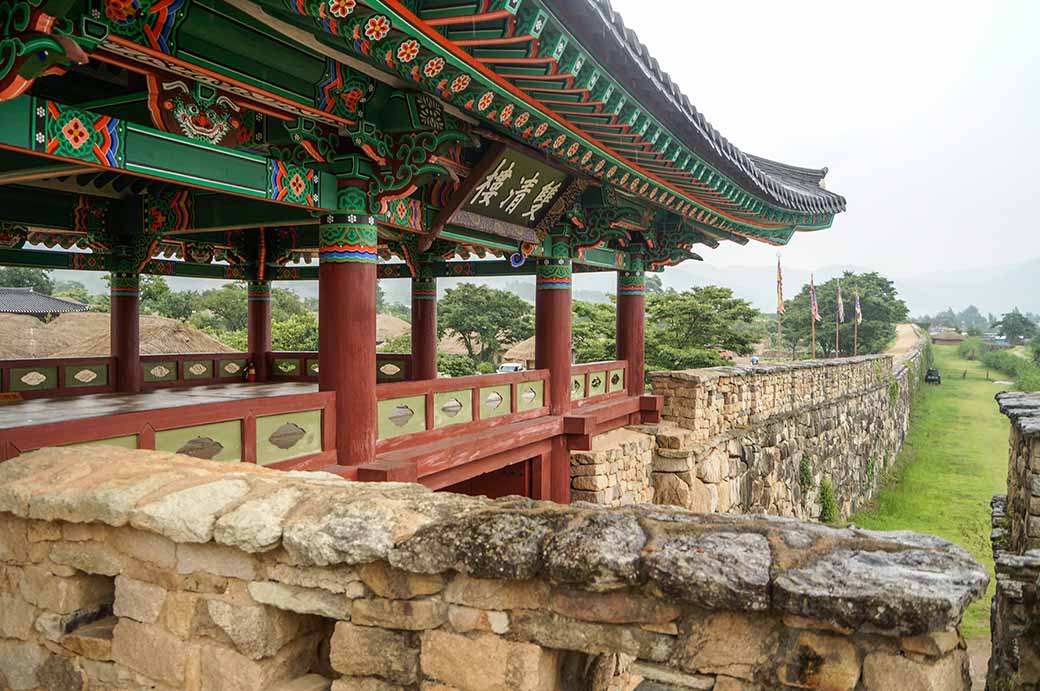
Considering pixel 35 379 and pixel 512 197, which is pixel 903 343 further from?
pixel 35 379

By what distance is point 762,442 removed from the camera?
14.8 metres

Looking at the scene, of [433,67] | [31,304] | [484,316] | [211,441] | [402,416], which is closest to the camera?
[433,67]

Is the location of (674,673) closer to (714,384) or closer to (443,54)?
(443,54)

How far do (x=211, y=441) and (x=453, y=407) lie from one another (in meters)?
3.11

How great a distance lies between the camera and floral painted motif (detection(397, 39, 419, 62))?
15.4 feet

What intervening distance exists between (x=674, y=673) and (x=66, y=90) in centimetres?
618

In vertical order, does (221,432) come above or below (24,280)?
below

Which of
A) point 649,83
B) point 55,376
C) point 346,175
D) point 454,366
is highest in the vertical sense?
point 649,83

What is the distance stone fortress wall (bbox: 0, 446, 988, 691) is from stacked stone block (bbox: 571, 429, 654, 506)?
6.75m

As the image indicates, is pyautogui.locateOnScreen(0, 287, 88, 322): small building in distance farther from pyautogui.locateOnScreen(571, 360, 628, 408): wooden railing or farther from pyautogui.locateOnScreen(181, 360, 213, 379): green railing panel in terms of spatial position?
pyautogui.locateOnScreen(571, 360, 628, 408): wooden railing

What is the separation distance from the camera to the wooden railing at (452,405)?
22.9 feet

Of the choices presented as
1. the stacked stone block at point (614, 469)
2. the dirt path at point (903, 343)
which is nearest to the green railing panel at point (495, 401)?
the stacked stone block at point (614, 469)

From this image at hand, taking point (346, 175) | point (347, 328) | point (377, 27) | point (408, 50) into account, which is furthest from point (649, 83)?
point (347, 328)

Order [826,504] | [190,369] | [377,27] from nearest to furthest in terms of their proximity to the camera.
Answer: [377,27] < [190,369] < [826,504]
